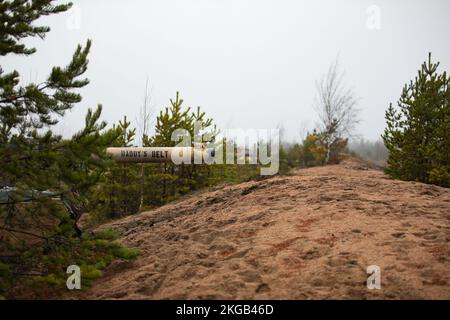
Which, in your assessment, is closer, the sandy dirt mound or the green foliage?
the sandy dirt mound

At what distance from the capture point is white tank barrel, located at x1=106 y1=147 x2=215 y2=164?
10.7 m

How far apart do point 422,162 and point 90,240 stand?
33.3 feet

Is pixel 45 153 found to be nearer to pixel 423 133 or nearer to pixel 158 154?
pixel 158 154

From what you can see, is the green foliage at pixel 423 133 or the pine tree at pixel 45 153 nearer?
the pine tree at pixel 45 153

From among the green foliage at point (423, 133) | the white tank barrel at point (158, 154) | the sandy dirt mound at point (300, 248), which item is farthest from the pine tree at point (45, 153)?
the green foliage at point (423, 133)

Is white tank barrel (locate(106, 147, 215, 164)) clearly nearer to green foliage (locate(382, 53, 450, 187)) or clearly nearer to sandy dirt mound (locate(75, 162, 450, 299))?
sandy dirt mound (locate(75, 162, 450, 299))

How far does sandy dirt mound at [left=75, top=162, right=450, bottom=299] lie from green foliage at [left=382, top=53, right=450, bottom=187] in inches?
115

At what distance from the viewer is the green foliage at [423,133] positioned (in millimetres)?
10227

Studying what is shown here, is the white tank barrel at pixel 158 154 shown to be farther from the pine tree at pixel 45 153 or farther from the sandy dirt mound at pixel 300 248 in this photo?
the pine tree at pixel 45 153

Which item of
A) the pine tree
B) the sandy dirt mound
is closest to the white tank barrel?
the sandy dirt mound

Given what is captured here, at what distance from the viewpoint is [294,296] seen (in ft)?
12.4

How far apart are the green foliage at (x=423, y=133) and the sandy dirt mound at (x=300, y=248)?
2.91 m
